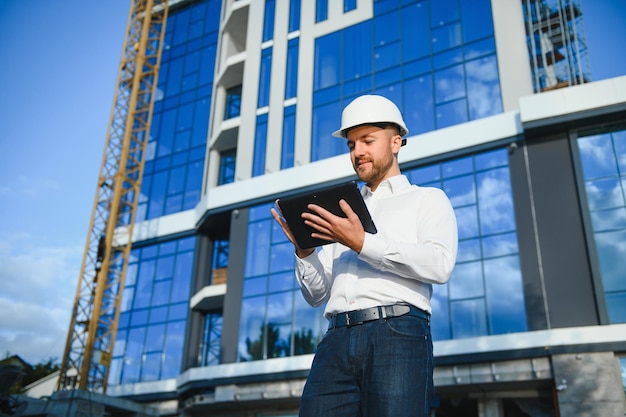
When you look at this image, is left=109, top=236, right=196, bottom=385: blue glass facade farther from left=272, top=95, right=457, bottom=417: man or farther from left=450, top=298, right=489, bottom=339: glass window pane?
left=272, top=95, right=457, bottom=417: man

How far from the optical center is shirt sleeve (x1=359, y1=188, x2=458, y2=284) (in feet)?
9.31

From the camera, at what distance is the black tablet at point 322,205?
289 centimetres

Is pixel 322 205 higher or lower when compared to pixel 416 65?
lower

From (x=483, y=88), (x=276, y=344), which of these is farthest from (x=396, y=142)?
(x=276, y=344)

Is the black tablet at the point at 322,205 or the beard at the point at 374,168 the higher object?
the beard at the point at 374,168

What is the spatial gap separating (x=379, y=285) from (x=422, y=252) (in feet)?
0.90

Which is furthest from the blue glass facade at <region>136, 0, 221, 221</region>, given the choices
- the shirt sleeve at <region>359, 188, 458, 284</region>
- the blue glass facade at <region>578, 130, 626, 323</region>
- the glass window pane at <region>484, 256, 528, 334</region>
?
the shirt sleeve at <region>359, 188, 458, 284</region>

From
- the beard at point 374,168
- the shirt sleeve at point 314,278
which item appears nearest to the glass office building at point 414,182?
the shirt sleeve at point 314,278

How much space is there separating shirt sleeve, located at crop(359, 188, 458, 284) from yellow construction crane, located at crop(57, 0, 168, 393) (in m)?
29.2

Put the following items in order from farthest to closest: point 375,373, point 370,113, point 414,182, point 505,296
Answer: point 414,182, point 505,296, point 370,113, point 375,373

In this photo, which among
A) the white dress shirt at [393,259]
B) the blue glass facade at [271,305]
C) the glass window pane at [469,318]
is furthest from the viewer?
the blue glass facade at [271,305]

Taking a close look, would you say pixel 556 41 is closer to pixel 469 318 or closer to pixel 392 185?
pixel 469 318

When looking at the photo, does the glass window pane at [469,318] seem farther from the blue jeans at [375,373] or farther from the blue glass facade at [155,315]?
the blue jeans at [375,373]

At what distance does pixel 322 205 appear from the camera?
297 cm
